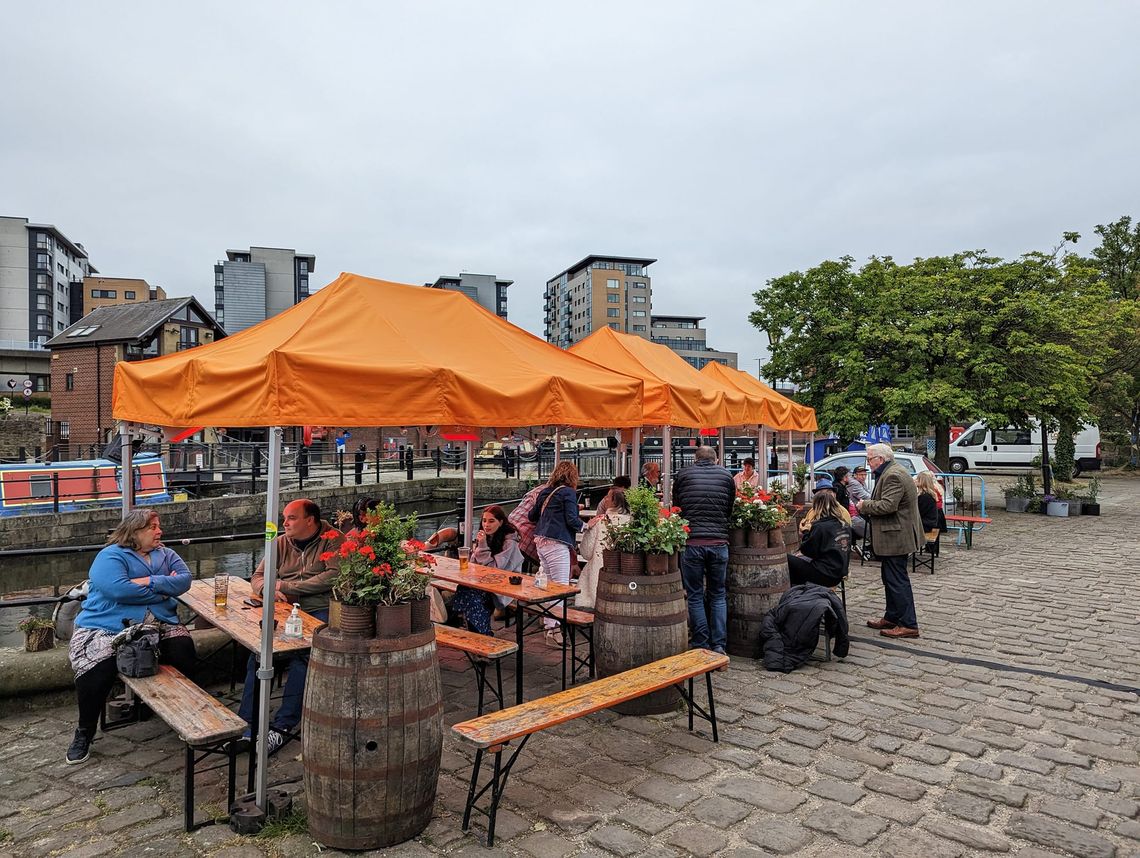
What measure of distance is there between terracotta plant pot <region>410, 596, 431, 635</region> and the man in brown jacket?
1142 mm

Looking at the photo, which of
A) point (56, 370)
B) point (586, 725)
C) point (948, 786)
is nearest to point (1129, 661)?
point (948, 786)

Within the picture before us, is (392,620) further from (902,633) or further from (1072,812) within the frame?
(902,633)

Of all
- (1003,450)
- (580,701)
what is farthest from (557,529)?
(1003,450)

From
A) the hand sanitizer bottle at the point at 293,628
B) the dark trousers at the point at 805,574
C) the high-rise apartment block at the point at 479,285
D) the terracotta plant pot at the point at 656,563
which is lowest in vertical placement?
the dark trousers at the point at 805,574

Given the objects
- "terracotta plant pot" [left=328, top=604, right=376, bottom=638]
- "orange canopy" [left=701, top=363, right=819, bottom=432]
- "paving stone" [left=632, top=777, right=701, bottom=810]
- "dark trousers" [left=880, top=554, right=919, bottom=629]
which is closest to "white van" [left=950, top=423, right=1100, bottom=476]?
"orange canopy" [left=701, top=363, right=819, bottom=432]

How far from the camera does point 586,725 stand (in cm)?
502

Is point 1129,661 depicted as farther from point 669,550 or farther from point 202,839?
point 202,839

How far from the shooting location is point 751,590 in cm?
661

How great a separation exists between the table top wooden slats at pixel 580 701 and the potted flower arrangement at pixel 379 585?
61cm

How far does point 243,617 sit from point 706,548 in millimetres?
3676

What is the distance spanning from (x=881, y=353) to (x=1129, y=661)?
13.7 metres

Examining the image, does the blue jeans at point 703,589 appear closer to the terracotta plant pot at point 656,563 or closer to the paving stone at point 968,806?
the terracotta plant pot at point 656,563

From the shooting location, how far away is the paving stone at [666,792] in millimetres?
3959

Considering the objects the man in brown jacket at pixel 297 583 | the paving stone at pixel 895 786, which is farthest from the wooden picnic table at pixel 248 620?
the paving stone at pixel 895 786
